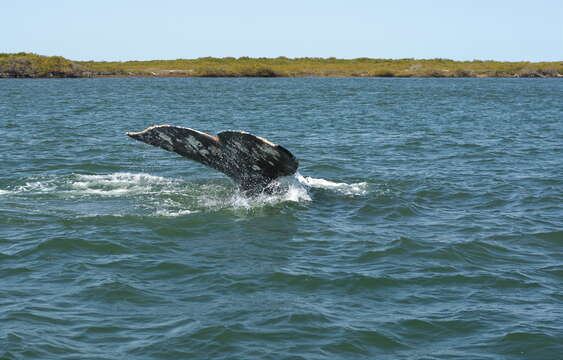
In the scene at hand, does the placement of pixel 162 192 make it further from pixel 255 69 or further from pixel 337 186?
pixel 255 69

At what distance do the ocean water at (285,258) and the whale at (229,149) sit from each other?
38.1 inches

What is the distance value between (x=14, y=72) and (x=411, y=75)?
6671 centimetres

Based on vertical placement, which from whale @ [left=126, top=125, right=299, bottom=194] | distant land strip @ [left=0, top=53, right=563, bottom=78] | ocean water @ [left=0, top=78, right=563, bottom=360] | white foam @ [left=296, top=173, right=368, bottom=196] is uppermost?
distant land strip @ [left=0, top=53, right=563, bottom=78]

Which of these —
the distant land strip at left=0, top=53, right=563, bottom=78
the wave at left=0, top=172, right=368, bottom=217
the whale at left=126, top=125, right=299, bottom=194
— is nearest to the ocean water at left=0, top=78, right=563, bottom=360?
the wave at left=0, top=172, right=368, bottom=217

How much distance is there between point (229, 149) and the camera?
44.2 ft

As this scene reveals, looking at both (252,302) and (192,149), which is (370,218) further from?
Answer: (252,302)

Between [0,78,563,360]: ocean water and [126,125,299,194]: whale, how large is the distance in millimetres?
969

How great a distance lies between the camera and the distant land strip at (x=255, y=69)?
10881 centimetres

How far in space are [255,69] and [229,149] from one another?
11255 cm

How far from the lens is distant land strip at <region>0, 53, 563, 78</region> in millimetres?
108812

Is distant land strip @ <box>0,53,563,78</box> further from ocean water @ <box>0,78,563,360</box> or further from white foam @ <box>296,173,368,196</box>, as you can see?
white foam @ <box>296,173,368,196</box>

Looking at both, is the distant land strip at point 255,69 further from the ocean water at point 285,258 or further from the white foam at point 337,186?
the white foam at point 337,186

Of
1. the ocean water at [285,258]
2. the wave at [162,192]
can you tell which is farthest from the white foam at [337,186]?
the ocean water at [285,258]

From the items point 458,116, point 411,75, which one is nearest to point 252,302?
point 458,116
